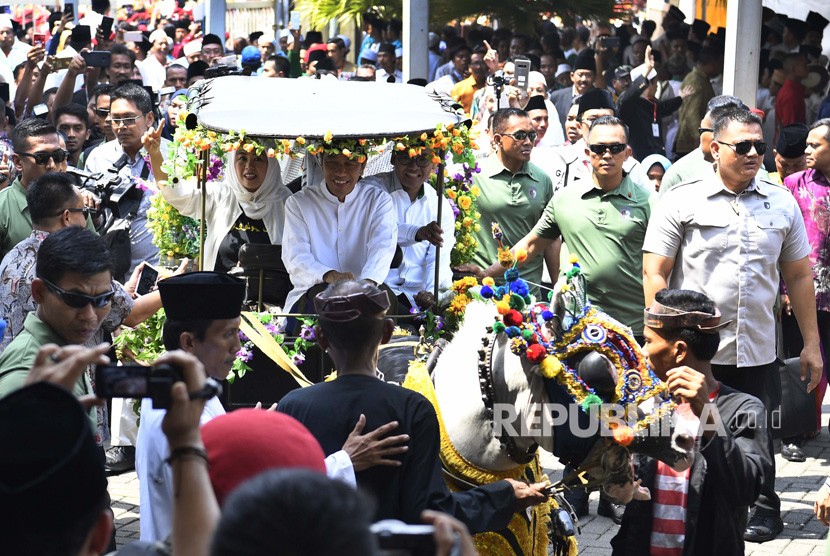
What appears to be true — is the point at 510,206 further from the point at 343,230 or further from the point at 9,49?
the point at 9,49

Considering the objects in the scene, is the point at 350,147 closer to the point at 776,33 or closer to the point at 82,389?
the point at 82,389

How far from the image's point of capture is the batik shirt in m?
8.36

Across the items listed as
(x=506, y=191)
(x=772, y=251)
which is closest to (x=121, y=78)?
(x=506, y=191)

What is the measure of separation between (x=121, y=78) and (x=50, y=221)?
740 centimetres

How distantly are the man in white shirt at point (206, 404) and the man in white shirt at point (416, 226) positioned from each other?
260 centimetres

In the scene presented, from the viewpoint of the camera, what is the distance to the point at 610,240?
7.85m

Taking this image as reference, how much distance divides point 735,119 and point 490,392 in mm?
3283

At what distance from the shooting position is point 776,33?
49.6 ft

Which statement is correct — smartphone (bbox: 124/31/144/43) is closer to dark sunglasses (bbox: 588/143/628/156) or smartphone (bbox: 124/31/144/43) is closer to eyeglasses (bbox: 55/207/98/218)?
eyeglasses (bbox: 55/207/98/218)

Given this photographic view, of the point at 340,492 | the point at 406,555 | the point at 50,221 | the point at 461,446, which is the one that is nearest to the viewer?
the point at 340,492

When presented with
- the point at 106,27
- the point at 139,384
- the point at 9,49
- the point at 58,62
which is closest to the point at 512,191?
the point at 58,62

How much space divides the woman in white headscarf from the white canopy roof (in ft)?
1.22

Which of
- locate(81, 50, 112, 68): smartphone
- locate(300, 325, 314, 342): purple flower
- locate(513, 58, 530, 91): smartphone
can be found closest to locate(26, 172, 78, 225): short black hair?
locate(300, 325, 314, 342): purple flower

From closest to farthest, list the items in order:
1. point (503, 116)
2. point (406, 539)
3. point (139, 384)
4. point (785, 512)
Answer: point (406, 539) → point (139, 384) → point (785, 512) → point (503, 116)
